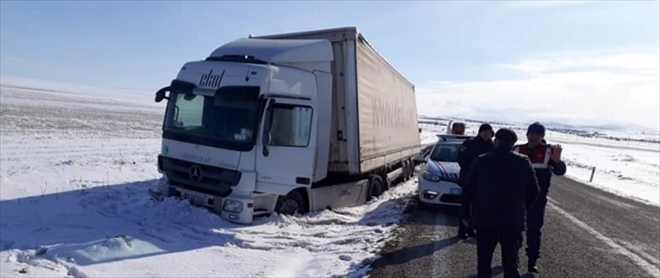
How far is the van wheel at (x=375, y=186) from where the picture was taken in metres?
12.8

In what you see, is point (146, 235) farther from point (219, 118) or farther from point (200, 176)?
point (219, 118)

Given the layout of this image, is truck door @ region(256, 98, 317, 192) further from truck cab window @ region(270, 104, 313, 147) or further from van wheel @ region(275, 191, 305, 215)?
van wheel @ region(275, 191, 305, 215)

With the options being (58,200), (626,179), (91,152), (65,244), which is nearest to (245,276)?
(65,244)

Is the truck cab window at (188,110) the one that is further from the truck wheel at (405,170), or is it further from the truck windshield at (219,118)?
the truck wheel at (405,170)

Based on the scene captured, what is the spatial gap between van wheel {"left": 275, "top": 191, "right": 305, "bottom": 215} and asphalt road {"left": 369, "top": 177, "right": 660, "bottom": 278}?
198 centimetres

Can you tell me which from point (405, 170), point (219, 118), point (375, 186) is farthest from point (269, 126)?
point (405, 170)

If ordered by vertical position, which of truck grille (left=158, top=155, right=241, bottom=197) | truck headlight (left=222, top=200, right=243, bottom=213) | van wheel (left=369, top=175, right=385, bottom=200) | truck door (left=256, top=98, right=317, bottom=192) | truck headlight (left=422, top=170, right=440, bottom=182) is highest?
truck door (left=256, top=98, right=317, bottom=192)

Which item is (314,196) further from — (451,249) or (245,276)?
(245,276)

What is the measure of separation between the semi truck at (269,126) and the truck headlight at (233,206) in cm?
2

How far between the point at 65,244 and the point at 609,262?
7899mm

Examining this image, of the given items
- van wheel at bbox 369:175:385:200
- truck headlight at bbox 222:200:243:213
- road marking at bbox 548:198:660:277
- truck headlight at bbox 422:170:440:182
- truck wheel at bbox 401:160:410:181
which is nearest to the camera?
road marking at bbox 548:198:660:277

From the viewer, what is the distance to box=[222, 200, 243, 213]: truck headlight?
8.45 meters

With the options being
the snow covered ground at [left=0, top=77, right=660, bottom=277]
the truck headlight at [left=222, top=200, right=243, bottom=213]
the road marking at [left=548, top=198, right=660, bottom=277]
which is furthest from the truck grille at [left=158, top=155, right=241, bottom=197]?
the road marking at [left=548, top=198, right=660, bottom=277]

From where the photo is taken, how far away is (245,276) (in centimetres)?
620
